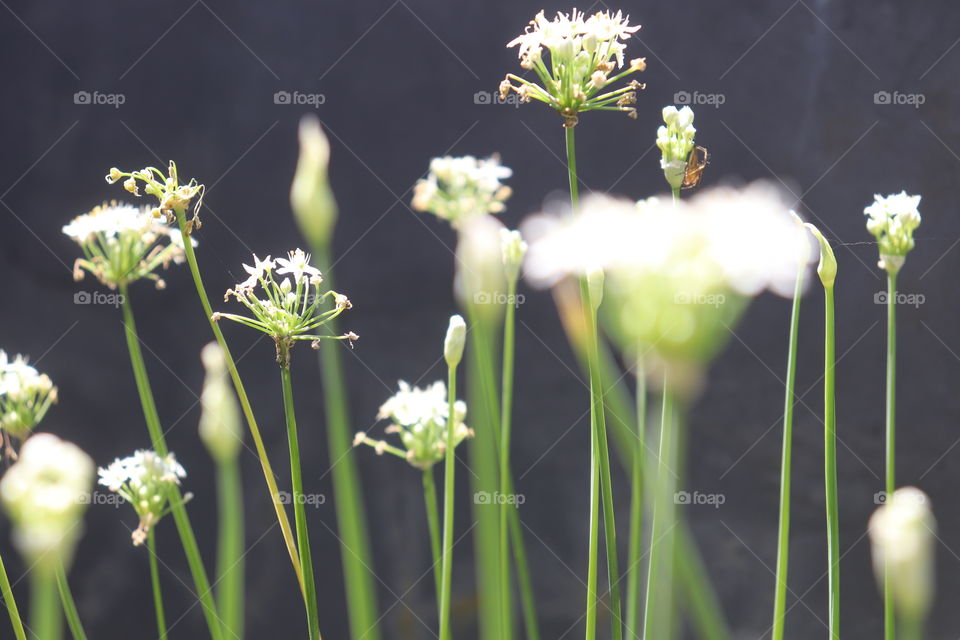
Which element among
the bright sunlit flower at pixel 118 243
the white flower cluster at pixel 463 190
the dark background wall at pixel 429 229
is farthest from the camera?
the dark background wall at pixel 429 229

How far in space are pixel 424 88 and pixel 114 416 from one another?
42.1 inches

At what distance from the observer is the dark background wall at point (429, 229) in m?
1.88

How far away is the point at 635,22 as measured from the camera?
6.29 ft

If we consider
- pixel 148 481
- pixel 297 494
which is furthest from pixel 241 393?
pixel 148 481

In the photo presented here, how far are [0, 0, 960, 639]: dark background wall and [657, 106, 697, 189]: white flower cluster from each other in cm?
129

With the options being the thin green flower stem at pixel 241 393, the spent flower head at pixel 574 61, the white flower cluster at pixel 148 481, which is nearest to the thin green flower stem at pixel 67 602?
the white flower cluster at pixel 148 481

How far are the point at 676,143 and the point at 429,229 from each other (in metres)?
1.33

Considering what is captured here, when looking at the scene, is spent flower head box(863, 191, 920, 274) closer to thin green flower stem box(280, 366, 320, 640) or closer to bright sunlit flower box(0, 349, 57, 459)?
thin green flower stem box(280, 366, 320, 640)

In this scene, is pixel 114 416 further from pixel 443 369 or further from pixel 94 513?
pixel 443 369

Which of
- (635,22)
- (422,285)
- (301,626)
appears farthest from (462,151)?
(301,626)

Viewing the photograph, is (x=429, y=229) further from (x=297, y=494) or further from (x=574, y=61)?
(x=297, y=494)

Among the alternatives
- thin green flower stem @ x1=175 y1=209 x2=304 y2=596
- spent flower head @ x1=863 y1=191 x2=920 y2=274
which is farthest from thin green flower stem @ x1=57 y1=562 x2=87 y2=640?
spent flower head @ x1=863 y1=191 x2=920 y2=274

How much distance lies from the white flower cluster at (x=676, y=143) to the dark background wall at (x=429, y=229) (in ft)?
4.22

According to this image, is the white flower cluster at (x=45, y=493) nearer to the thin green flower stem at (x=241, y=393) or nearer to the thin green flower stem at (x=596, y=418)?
the thin green flower stem at (x=241, y=393)
